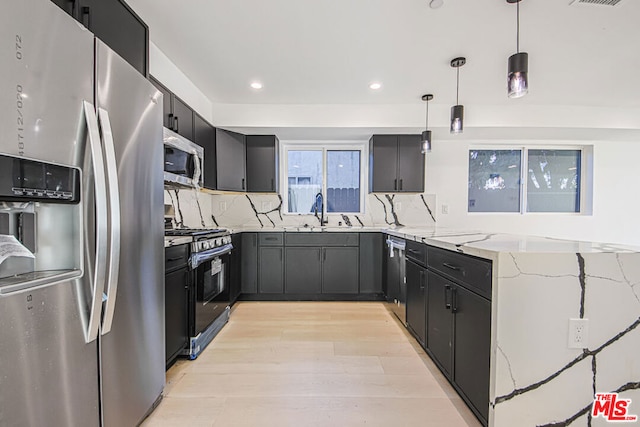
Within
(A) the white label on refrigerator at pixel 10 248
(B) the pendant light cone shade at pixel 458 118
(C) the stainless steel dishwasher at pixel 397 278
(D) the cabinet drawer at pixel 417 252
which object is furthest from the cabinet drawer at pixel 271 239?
(A) the white label on refrigerator at pixel 10 248

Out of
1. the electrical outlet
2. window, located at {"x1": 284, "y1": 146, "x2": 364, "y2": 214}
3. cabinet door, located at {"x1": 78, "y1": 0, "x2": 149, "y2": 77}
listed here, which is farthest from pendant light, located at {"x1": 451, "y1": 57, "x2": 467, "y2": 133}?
cabinet door, located at {"x1": 78, "y1": 0, "x2": 149, "y2": 77}

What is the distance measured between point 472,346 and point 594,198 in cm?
397

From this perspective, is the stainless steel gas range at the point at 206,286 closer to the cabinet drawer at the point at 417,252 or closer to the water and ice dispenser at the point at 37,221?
the water and ice dispenser at the point at 37,221

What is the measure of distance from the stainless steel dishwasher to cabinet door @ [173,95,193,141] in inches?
88.7

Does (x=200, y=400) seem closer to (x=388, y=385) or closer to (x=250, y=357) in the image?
(x=250, y=357)

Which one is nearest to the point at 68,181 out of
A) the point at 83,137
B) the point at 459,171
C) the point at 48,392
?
the point at 83,137

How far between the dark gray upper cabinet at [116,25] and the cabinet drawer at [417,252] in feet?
7.25

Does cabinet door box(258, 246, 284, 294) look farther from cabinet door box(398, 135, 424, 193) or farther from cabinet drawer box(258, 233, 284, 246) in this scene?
cabinet door box(398, 135, 424, 193)

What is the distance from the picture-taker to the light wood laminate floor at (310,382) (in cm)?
150

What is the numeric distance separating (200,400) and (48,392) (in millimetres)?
926

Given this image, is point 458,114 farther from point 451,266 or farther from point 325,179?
point 325,179

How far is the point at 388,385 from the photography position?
1761mm

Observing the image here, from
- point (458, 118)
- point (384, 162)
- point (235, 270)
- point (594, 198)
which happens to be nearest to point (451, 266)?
point (458, 118)

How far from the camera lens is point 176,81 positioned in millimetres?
2496
